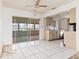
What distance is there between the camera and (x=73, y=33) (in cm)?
486

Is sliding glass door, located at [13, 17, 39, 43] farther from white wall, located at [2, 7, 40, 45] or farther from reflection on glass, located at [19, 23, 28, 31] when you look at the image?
white wall, located at [2, 7, 40, 45]

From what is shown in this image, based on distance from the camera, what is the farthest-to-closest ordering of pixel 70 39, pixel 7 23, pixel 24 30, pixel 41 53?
pixel 24 30 < pixel 7 23 < pixel 70 39 < pixel 41 53

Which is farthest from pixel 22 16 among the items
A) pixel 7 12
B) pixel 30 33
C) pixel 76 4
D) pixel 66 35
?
pixel 76 4

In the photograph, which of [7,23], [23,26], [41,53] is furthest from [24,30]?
[41,53]

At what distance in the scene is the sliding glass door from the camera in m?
7.46

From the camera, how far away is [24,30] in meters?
7.93

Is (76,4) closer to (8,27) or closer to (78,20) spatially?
(78,20)

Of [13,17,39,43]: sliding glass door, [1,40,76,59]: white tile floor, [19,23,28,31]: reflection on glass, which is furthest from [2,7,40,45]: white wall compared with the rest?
[1,40,76,59]: white tile floor

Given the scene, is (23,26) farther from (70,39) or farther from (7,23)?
(70,39)

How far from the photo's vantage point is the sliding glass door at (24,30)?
24.5ft

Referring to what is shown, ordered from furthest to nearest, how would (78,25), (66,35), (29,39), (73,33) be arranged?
(29,39) < (66,35) < (73,33) < (78,25)

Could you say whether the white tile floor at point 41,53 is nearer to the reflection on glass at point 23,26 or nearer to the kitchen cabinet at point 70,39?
the kitchen cabinet at point 70,39

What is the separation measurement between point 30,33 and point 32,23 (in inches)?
39.4

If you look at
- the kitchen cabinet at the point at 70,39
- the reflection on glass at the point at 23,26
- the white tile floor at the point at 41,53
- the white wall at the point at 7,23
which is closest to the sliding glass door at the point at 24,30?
the reflection on glass at the point at 23,26
